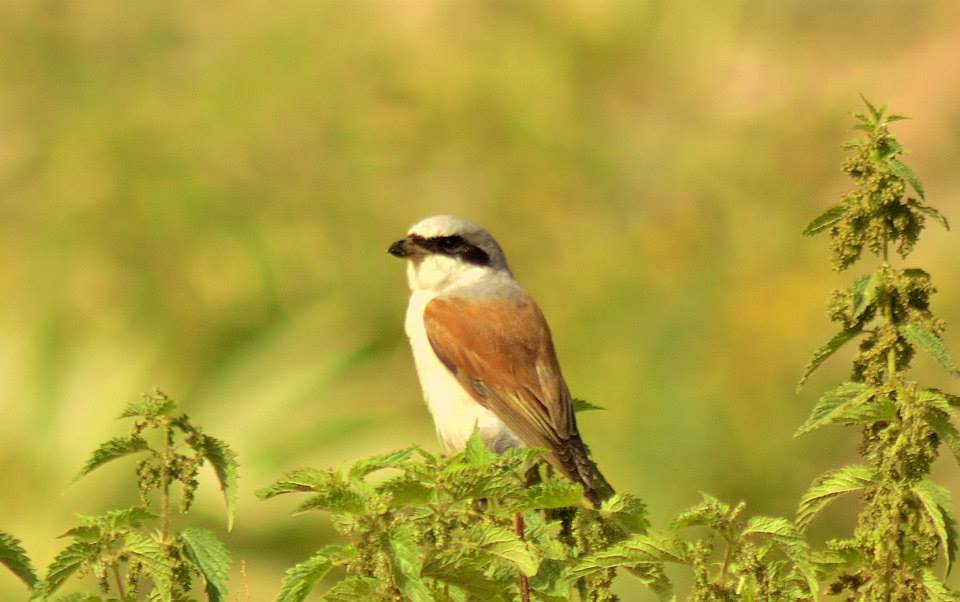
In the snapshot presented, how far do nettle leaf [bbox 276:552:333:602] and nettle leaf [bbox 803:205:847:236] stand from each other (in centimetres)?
114

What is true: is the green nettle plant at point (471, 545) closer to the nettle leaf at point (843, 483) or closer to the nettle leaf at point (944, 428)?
the nettle leaf at point (843, 483)

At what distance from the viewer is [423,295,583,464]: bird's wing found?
500 centimetres

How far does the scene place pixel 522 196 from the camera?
9.21 m

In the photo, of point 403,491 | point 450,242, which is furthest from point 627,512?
point 450,242

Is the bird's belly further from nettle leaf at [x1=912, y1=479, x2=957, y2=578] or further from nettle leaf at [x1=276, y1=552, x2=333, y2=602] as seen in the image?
nettle leaf at [x1=276, y1=552, x2=333, y2=602]

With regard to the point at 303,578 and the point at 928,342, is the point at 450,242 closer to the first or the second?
the point at 928,342

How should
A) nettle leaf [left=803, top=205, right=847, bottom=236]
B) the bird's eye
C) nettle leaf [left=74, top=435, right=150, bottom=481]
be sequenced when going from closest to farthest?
nettle leaf [left=74, top=435, right=150, bottom=481], nettle leaf [left=803, top=205, right=847, bottom=236], the bird's eye

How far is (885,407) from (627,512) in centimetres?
51

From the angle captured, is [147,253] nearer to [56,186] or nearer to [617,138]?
[56,186]

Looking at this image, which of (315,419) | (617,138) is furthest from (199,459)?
(617,138)

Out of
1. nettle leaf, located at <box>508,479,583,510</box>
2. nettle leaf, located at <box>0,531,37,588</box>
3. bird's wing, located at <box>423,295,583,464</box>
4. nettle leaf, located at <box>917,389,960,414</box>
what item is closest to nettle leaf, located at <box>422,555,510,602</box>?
nettle leaf, located at <box>508,479,583,510</box>

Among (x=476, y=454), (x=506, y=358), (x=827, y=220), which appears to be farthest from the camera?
(x=506, y=358)

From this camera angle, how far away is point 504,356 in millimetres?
5207

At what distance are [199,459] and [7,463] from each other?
4911 millimetres
